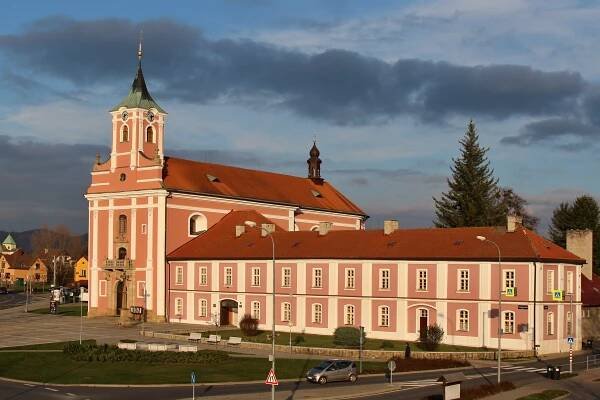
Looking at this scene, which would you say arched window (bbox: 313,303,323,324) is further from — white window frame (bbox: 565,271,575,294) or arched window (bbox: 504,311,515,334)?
white window frame (bbox: 565,271,575,294)

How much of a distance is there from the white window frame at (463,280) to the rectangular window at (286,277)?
52.5 ft

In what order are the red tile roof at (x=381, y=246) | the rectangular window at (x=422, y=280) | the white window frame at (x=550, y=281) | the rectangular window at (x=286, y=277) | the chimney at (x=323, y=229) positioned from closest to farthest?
1. the white window frame at (x=550, y=281)
2. the red tile roof at (x=381, y=246)
3. the rectangular window at (x=422, y=280)
4. the rectangular window at (x=286, y=277)
5. the chimney at (x=323, y=229)

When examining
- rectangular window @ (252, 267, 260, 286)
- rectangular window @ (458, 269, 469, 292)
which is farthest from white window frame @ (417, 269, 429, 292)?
rectangular window @ (252, 267, 260, 286)

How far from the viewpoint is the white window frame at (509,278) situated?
63500 millimetres

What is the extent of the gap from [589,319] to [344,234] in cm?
2162

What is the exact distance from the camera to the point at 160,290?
8550cm

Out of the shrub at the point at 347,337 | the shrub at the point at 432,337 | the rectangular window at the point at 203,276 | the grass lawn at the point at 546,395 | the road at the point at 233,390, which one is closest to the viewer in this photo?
the grass lawn at the point at 546,395

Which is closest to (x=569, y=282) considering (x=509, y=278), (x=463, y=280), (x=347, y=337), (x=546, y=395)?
(x=509, y=278)

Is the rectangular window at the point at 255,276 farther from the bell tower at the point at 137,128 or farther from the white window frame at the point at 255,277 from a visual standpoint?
the bell tower at the point at 137,128

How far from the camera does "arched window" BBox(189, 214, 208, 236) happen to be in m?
90.6

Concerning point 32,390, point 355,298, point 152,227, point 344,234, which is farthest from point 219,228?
point 32,390

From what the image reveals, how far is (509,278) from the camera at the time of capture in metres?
63.8

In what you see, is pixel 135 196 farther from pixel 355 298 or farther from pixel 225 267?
pixel 355 298

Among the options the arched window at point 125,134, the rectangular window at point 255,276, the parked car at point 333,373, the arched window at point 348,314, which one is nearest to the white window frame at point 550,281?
the arched window at point 348,314
